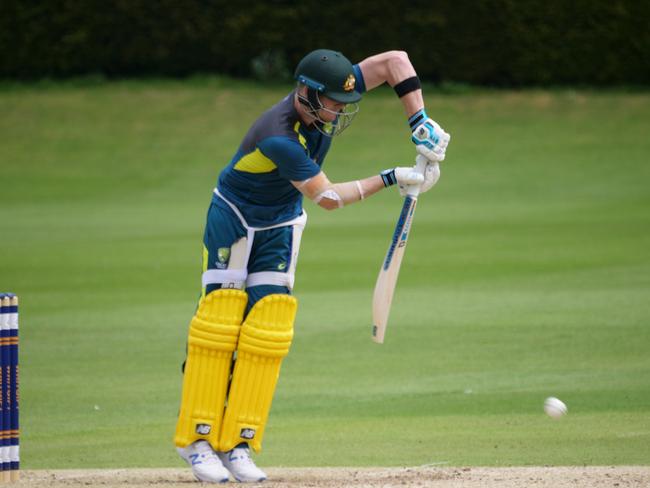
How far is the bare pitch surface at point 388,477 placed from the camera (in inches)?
218

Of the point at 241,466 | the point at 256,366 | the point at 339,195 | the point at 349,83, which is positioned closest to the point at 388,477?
the point at 241,466

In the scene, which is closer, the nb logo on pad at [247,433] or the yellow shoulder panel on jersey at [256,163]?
the yellow shoulder panel on jersey at [256,163]

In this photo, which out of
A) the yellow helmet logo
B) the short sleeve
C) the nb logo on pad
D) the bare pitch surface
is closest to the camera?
the bare pitch surface

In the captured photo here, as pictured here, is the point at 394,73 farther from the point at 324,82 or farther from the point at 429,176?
the point at 429,176

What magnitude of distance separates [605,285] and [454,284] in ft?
5.16

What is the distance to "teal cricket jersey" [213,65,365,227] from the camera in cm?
573

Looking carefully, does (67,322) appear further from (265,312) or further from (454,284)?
(265,312)

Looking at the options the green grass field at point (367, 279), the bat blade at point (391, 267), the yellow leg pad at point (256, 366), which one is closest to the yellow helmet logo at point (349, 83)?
the bat blade at point (391, 267)

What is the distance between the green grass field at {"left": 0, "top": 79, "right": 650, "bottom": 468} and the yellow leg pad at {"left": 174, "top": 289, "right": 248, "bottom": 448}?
37.8 inches

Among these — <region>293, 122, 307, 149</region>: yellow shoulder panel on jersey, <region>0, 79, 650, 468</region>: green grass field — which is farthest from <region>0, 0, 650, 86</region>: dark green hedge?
<region>293, 122, 307, 149</region>: yellow shoulder panel on jersey

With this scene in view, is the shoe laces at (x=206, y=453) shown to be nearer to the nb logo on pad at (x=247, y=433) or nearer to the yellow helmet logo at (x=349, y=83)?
the nb logo on pad at (x=247, y=433)

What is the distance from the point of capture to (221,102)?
2734cm

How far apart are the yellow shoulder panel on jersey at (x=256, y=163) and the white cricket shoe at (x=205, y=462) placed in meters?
1.35

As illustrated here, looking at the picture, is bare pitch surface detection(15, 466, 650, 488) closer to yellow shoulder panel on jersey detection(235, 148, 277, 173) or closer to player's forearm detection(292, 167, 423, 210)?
player's forearm detection(292, 167, 423, 210)
